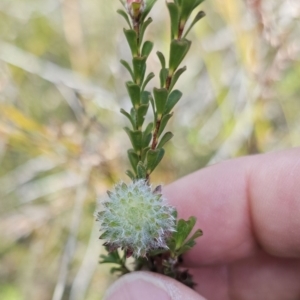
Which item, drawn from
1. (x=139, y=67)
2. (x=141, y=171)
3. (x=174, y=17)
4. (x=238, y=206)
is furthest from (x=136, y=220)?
(x=238, y=206)

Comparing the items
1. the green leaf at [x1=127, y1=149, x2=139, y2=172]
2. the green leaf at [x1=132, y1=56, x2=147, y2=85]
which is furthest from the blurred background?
the green leaf at [x1=132, y1=56, x2=147, y2=85]

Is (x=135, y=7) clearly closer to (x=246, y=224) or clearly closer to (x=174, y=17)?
(x=174, y=17)

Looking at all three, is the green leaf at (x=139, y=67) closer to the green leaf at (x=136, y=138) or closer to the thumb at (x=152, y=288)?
the green leaf at (x=136, y=138)

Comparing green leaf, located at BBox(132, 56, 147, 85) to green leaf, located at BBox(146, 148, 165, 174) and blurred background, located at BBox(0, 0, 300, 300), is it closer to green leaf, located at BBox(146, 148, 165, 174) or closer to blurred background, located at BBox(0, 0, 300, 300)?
green leaf, located at BBox(146, 148, 165, 174)

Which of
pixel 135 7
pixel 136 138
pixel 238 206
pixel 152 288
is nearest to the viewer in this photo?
pixel 135 7

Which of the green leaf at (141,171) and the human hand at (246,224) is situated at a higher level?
the green leaf at (141,171)

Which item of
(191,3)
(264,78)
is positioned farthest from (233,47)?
(191,3)

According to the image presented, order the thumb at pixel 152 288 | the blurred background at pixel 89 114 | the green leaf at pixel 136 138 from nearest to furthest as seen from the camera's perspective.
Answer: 1. the green leaf at pixel 136 138
2. the thumb at pixel 152 288
3. the blurred background at pixel 89 114

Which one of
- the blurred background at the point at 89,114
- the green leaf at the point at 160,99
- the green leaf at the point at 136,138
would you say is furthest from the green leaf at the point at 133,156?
the blurred background at the point at 89,114
